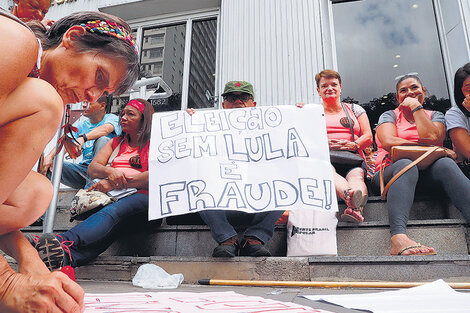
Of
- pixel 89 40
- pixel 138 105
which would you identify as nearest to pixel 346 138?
pixel 138 105

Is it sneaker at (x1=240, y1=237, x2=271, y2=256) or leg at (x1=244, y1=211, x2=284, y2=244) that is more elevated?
leg at (x1=244, y1=211, x2=284, y2=244)

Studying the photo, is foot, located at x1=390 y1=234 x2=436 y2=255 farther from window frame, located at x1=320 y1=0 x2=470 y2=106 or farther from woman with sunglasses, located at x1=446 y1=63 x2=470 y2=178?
window frame, located at x1=320 y1=0 x2=470 y2=106

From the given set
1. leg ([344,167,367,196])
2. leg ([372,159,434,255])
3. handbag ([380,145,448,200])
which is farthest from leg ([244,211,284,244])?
handbag ([380,145,448,200])

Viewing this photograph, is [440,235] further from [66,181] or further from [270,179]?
[66,181]

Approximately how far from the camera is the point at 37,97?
0.92m

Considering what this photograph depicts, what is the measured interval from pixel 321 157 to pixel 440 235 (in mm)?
879

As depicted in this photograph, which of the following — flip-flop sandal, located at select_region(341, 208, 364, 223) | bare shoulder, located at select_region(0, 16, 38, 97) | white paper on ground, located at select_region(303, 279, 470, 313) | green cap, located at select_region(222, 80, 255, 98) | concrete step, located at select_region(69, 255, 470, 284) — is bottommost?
white paper on ground, located at select_region(303, 279, 470, 313)

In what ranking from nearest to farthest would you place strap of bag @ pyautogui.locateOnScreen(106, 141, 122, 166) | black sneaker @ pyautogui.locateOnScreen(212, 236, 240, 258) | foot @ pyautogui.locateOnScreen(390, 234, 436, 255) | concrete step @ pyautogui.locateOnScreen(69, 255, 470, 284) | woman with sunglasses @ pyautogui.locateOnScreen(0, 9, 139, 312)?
woman with sunglasses @ pyautogui.locateOnScreen(0, 9, 139, 312), concrete step @ pyautogui.locateOnScreen(69, 255, 470, 284), foot @ pyautogui.locateOnScreen(390, 234, 436, 255), black sneaker @ pyautogui.locateOnScreen(212, 236, 240, 258), strap of bag @ pyautogui.locateOnScreen(106, 141, 122, 166)

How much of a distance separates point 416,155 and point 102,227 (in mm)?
2148

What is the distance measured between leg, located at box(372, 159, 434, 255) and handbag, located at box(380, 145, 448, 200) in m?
0.03

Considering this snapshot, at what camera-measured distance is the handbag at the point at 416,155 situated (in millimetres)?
2381

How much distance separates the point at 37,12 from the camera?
2678 millimetres

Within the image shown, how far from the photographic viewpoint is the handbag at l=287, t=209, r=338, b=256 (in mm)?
2168

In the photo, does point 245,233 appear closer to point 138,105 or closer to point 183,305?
point 183,305
